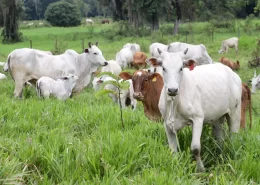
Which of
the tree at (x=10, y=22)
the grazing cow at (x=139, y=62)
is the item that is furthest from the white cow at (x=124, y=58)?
the tree at (x=10, y=22)

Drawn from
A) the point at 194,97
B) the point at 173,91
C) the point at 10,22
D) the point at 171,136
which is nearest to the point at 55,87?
the point at 171,136

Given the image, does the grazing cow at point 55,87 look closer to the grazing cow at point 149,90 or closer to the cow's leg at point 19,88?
the cow's leg at point 19,88

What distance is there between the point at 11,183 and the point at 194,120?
6.64ft

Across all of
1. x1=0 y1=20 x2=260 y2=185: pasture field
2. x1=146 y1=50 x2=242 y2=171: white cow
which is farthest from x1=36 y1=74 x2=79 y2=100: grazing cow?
x1=146 y1=50 x2=242 y2=171: white cow

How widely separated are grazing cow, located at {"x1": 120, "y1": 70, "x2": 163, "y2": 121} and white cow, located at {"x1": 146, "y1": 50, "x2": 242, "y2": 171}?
1187mm

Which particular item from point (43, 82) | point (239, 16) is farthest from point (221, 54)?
point (239, 16)

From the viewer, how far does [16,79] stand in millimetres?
8906

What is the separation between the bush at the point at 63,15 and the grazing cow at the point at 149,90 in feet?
150

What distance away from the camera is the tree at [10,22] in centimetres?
2919

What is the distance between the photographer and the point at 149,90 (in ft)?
19.9

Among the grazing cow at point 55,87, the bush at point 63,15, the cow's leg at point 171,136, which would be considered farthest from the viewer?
the bush at point 63,15

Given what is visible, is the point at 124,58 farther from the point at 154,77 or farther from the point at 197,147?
the point at 197,147

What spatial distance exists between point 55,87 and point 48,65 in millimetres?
1296

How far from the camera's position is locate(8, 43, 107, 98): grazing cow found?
8891mm
